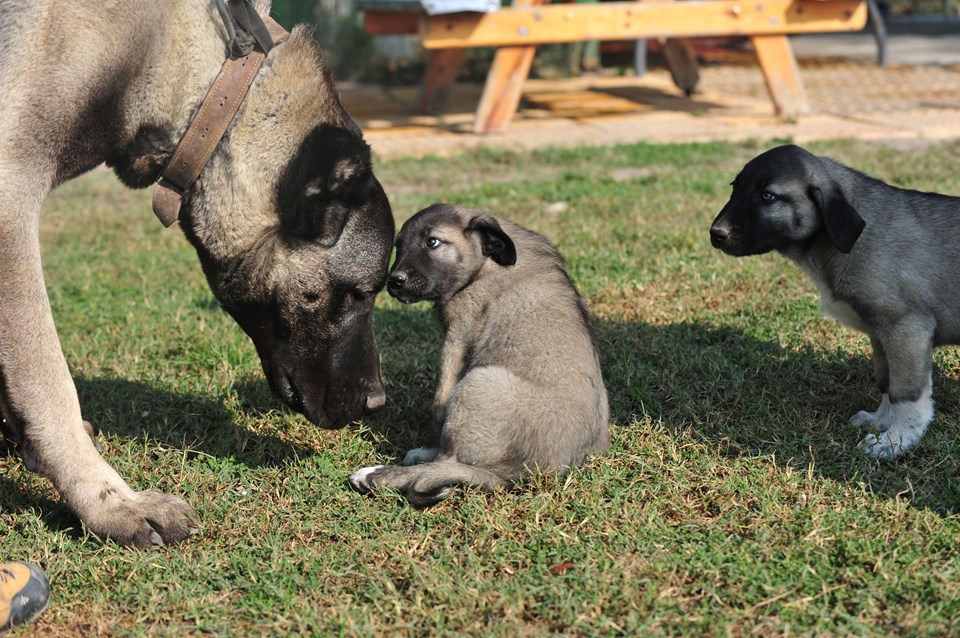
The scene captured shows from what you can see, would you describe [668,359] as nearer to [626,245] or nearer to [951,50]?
[626,245]

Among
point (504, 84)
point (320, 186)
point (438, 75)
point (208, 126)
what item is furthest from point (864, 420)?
point (438, 75)

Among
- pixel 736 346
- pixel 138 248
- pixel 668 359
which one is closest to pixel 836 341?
pixel 736 346

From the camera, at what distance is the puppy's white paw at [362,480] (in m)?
3.53

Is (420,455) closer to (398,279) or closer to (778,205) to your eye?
(398,279)

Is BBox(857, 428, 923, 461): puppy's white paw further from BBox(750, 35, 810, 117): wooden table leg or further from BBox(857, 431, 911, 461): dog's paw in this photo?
BBox(750, 35, 810, 117): wooden table leg

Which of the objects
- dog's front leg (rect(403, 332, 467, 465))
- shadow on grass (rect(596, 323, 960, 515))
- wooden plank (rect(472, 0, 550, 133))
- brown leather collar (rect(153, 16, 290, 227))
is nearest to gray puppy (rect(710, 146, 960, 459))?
shadow on grass (rect(596, 323, 960, 515))

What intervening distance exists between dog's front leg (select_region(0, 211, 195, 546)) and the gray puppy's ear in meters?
2.44

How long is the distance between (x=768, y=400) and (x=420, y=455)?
56.4 inches

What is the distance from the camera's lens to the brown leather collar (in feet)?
10.7

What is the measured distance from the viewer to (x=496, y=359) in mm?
3650

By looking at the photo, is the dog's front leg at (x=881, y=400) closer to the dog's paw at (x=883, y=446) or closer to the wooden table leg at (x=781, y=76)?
the dog's paw at (x=883, y=446)

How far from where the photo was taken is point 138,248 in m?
6.89

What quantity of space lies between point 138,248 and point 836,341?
4495mm

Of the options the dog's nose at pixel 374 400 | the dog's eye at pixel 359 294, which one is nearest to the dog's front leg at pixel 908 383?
the dog's nose at pixel 374 400
